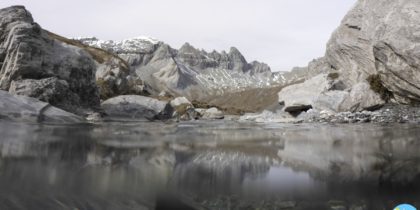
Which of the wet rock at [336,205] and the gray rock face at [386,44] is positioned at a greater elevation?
the gray rock face at [386,44]

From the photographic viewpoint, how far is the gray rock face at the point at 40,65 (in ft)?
128

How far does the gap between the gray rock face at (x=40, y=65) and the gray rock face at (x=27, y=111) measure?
19.7 feet

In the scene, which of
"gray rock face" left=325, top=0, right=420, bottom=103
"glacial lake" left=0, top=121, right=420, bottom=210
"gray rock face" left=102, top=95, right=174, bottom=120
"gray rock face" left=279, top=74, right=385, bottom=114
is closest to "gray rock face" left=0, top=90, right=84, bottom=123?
"glacial lake" left=0, top=121, right=420, bottom=210

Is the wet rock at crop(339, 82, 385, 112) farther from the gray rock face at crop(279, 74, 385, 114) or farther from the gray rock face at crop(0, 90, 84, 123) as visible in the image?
the gray rock face at crop(0, 90, 84, 123)

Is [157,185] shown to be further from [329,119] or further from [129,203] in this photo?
[329,119]

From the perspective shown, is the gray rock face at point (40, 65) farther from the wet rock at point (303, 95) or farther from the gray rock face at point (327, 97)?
the gray rock face at point (327, 97)

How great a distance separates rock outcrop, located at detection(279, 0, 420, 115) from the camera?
39219 millimetres

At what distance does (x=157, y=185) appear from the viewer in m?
9.90

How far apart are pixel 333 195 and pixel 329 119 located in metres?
35.7

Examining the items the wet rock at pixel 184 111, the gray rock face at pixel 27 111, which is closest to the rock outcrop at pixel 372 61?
the wet rock at pixel 184 111

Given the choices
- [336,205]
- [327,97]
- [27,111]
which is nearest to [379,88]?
[327,97]

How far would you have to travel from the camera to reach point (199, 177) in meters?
11.2

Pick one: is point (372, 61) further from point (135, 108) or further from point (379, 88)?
point (135, 108)

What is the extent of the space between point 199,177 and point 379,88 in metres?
39.9
